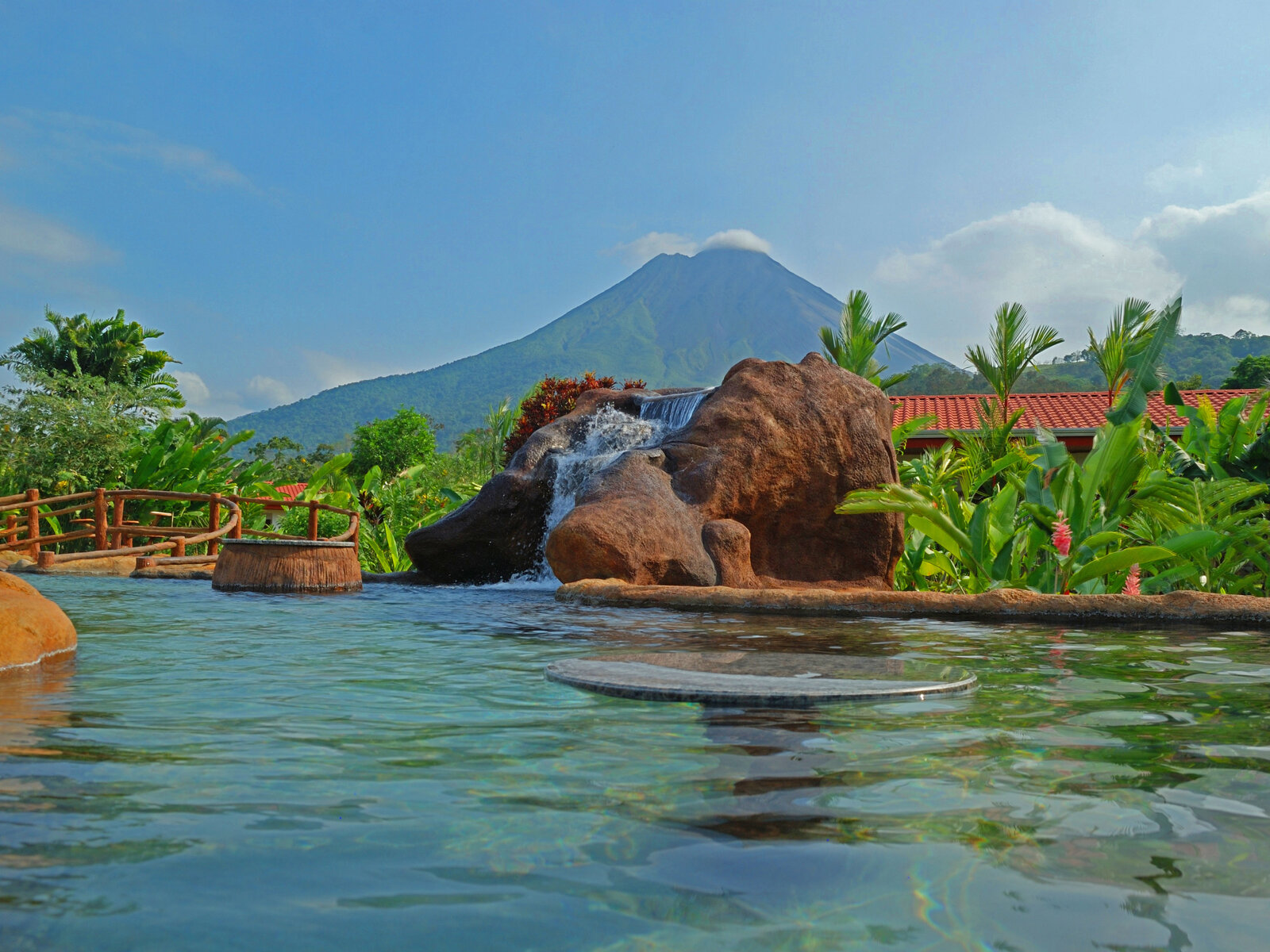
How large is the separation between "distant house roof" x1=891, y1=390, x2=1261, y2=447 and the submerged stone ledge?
1785 cm

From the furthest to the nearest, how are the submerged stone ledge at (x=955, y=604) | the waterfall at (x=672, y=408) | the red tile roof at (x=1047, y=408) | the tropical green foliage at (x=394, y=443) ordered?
the tropical green foliage at (x=394, y=443)
the red tile roof at (x=1047, y=408)
the waterfall at (x=672, y=408)
the submerged stone ledge at (x=955, y=604)

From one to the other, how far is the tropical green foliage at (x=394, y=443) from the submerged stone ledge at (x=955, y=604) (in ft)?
116

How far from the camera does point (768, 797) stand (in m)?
2.26

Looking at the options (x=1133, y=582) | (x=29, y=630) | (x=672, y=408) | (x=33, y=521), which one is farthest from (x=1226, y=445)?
(x=33, y=521)

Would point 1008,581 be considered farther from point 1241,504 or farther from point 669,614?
point 669,614

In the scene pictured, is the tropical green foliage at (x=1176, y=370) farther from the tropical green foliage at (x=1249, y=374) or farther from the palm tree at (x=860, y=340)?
the palm tree at (x=860, y=340)

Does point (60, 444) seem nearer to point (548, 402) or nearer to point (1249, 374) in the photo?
point (548, 402)

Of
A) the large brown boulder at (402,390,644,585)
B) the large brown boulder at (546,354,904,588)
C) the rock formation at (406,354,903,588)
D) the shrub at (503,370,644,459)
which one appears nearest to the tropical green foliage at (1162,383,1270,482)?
the large brown boulder at (546,354,904,588)

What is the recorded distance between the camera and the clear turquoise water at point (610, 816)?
1.57 meters

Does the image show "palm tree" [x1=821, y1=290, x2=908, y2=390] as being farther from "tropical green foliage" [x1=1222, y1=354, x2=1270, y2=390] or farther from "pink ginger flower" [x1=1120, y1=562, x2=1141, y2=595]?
"tropical green foliage" [x1=1222, y1=354, x2=1270, y2=390]

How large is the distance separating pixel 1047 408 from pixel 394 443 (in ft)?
89.2

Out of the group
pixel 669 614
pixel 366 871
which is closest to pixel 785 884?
pixel 366 871

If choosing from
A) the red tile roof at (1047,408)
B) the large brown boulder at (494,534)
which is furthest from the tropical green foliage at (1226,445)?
the red tile roof at (1047,408)

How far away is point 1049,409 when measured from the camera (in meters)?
28.0
